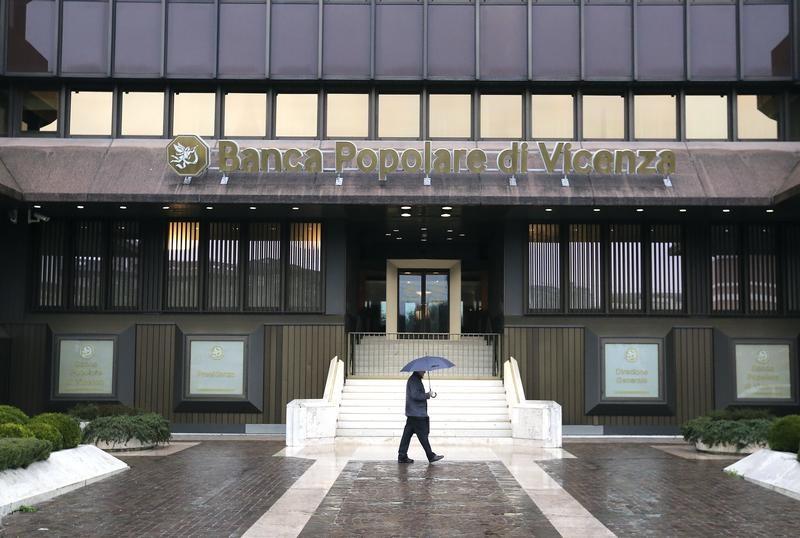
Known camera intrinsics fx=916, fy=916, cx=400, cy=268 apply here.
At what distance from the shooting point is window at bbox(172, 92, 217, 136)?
25422mm

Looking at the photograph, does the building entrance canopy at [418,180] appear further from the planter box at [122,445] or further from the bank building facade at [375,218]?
the planter box at [122,445]

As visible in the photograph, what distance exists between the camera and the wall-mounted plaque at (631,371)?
2469 cm

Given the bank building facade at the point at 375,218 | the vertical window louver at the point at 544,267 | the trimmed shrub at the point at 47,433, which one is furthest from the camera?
the vertical window louver at the point at 544,267

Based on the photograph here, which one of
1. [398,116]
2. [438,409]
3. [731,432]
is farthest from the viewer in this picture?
[398,116]

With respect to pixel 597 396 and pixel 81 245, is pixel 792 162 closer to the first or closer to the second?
pixel 597 396

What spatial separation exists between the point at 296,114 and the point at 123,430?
10162 mm

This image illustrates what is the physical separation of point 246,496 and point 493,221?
46.6 ft

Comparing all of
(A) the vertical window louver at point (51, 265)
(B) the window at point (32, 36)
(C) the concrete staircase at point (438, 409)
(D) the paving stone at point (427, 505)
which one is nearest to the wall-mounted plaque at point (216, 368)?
(C) the concrete staircase at point (438, 409)

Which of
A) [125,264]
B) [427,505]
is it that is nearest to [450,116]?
[125,264]

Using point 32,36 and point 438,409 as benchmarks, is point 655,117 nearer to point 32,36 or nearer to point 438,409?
point 438,409

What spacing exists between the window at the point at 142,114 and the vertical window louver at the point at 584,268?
11830 mm

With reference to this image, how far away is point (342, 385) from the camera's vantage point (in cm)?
2436

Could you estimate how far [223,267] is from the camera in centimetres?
2541

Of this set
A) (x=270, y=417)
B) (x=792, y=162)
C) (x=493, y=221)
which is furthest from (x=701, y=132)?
(x=270, y=417)
